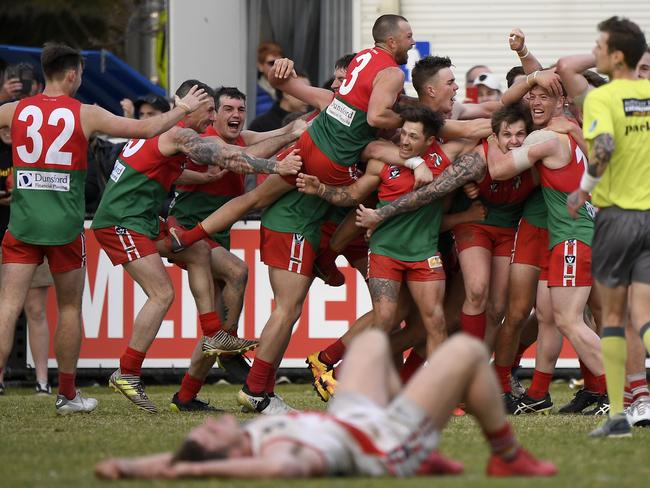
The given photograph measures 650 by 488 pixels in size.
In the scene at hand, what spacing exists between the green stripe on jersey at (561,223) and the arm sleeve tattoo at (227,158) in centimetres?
200

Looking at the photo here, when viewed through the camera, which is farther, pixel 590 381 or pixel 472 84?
pixel 472 84

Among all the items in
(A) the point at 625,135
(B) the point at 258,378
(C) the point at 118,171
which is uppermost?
(A) the point at 625,135

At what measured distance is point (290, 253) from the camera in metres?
10.4

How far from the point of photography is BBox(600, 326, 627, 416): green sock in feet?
27.2

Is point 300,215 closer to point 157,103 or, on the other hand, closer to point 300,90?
point 300,90

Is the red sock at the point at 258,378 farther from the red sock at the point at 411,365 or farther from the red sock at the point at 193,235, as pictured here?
the red sock at the point at 411,365

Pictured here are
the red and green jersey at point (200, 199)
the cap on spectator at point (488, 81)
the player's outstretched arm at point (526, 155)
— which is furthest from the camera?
the cap on spectator at point (488, 81)

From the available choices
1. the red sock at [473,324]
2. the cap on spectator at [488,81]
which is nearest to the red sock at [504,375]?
the red sock at [473,324]

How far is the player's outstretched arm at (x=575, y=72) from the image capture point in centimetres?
961

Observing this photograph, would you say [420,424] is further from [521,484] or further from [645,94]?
[645,94]

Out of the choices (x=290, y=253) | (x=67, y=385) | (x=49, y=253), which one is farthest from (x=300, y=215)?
(x=67, y=385)

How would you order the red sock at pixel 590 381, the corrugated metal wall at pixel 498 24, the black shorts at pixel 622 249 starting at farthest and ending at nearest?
the corrugated metal wall at pixel 498 24 → the red sock at pixel 590 381 → the black shorts at pixel 622 249

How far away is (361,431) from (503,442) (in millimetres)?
799

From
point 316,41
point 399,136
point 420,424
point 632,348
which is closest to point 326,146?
point 399,136
